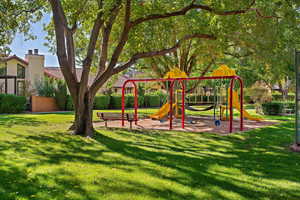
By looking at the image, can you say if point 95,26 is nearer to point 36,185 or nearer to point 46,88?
point 36,185

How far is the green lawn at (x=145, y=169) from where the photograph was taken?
4973mm

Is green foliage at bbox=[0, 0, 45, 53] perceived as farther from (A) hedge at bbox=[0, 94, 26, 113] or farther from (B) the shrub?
(B) the shrub

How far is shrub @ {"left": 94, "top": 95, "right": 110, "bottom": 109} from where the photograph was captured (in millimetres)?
29781

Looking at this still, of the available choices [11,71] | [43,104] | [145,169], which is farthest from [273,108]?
[11,71]

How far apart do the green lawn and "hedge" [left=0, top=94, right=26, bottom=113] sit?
557 inches

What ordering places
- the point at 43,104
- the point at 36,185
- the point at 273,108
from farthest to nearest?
the point at 43,104 < the point at 273,108 < the point at 36,185

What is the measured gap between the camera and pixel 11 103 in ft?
77.2

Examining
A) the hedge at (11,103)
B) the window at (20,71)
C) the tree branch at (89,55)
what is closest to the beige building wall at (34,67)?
the window at (20,71)

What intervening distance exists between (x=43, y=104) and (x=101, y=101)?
18.7 ft

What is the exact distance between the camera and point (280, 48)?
12.3 metres

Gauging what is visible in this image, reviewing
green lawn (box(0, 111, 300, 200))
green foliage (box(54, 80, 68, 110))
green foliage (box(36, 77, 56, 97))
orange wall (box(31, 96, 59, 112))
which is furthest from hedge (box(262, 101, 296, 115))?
green foliage (box(36, 77, 56, 97))

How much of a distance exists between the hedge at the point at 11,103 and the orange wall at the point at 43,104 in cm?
139

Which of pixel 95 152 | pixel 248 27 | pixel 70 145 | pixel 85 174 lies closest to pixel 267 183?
pixel 85 174

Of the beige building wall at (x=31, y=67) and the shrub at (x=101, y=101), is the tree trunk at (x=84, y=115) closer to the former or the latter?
the shrub at (x=101, y=101)
